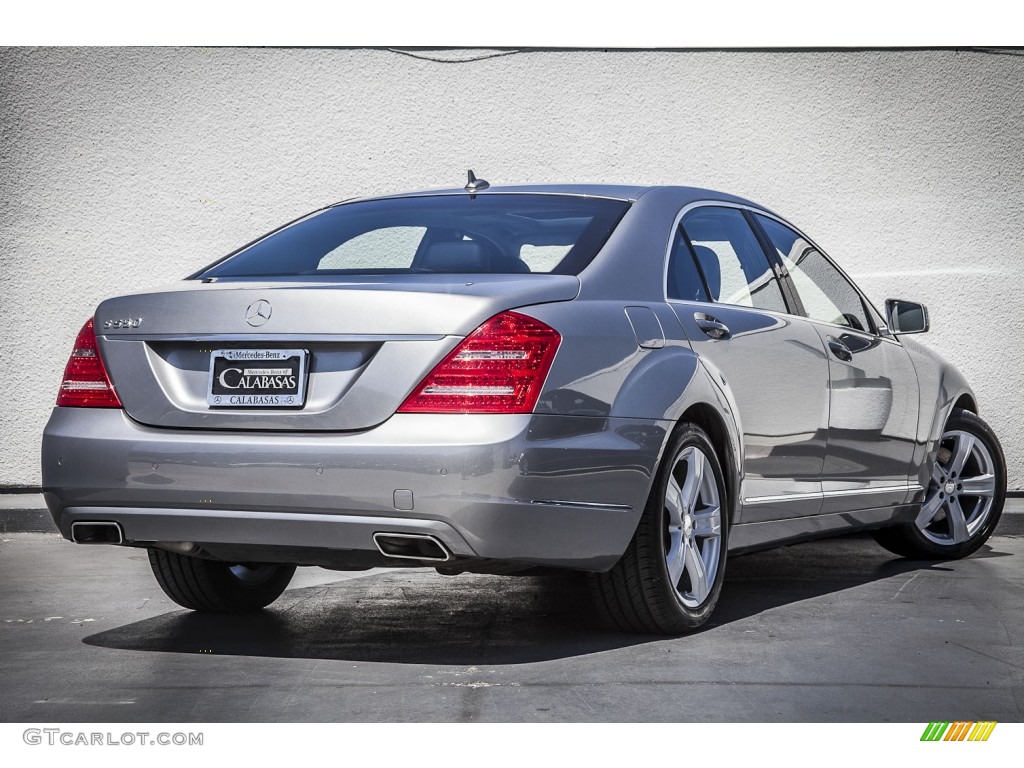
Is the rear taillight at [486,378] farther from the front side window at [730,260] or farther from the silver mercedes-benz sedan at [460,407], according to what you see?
the front side window at [730,260]

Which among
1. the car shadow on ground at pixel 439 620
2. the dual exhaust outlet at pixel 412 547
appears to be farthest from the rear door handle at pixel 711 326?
the dual exhaust outlet at pixel 412 547

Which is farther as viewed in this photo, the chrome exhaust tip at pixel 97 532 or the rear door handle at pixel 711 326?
the rear door handle at pixel 711 326

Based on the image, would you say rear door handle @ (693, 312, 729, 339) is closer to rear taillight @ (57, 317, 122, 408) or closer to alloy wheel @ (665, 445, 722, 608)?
alloy wheel @ (665, 445, 722, 608)

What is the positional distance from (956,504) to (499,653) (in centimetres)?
348

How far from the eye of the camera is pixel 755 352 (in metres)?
5.16

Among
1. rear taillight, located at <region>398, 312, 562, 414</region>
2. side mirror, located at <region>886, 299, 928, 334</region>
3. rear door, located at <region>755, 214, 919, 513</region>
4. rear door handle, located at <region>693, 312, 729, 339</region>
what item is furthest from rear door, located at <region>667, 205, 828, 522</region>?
side mirror, located at <region>886, 299, 928, 334</region>

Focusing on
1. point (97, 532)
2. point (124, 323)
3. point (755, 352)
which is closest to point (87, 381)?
point (124, 323)

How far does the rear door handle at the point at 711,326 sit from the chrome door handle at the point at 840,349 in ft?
3.19

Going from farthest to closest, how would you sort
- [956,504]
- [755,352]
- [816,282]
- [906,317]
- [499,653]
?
[956,504] < [906,317] < [816,282] < [755,352] < [499,653]

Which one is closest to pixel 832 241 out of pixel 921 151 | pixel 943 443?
pixel 921 151

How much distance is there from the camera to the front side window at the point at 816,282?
5906 millimetres

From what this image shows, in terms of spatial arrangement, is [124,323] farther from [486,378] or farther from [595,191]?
[595,191]
